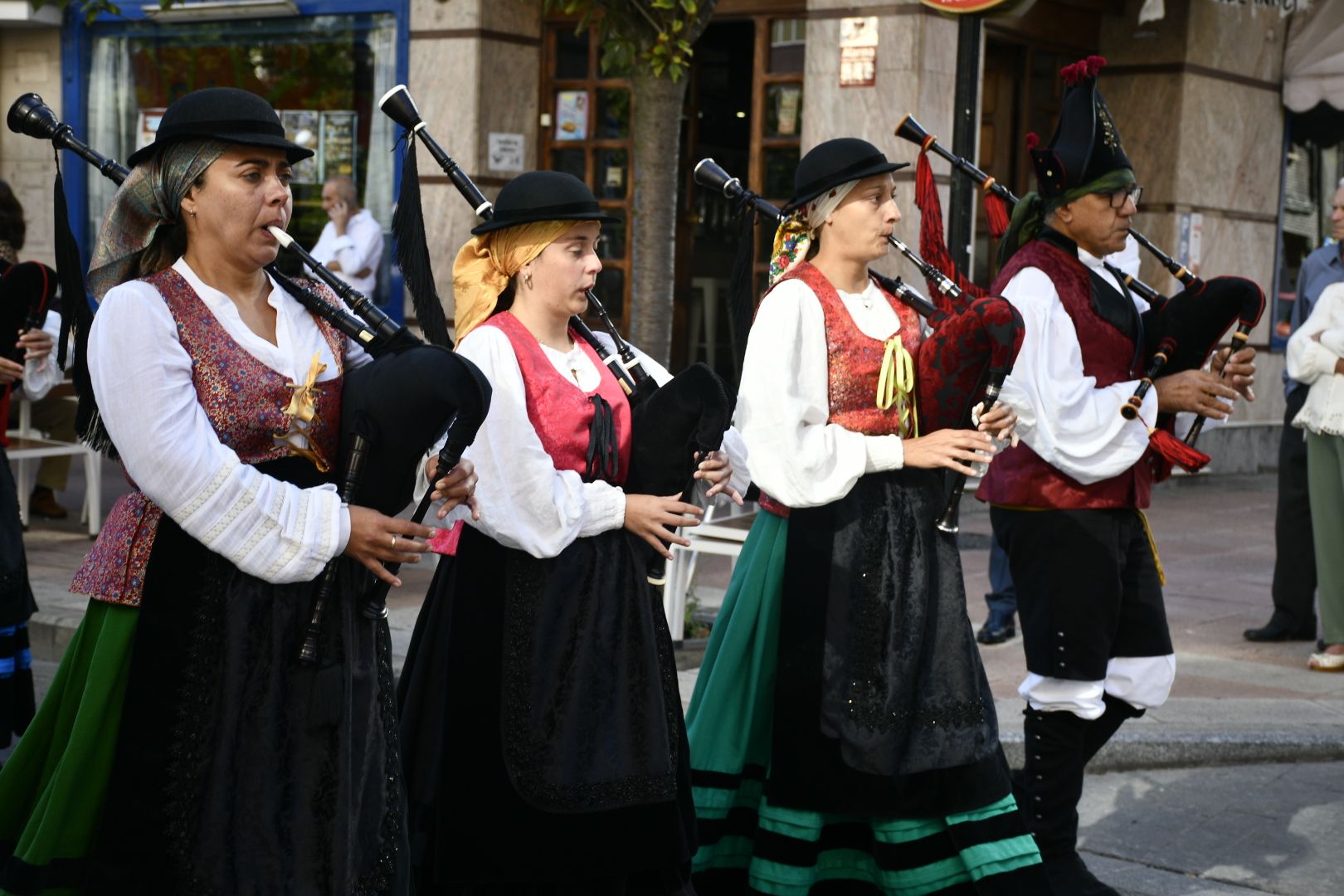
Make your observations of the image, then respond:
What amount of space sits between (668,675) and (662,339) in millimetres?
3987

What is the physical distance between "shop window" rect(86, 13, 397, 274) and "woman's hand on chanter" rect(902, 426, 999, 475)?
28.8 ft

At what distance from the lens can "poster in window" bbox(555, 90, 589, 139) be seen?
39.2ft

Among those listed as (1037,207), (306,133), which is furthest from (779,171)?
(1037,207)

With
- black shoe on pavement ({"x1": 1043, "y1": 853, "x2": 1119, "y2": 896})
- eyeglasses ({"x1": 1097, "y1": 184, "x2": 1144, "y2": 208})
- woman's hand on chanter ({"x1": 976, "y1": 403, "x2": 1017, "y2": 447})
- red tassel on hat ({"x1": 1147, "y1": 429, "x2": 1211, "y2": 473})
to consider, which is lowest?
black shoe on pavement ({"x1": 1043, "y1": 853, "x2": 1119, "y2": 896})

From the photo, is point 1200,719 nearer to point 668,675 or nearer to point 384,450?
point 668,675

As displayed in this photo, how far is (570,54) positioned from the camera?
1202 centimetres

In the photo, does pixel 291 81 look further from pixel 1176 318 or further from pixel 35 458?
pixel 1176 318

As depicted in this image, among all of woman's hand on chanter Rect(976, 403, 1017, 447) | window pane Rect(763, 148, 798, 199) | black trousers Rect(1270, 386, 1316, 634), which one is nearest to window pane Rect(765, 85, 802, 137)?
window pane Rect(763, 148, 798, 199)

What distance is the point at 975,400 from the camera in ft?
13.5

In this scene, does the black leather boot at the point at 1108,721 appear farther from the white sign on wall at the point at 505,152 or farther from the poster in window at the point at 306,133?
the poster in window at the point at 306,133

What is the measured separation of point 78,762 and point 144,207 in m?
1.01

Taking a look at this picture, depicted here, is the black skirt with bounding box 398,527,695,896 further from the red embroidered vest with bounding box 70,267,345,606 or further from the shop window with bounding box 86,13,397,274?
the shop window with bounding box 86,13,397,274

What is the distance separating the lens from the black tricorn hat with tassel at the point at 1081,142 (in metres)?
4.53

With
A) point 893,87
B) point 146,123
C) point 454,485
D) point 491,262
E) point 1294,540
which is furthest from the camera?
point 146,123
